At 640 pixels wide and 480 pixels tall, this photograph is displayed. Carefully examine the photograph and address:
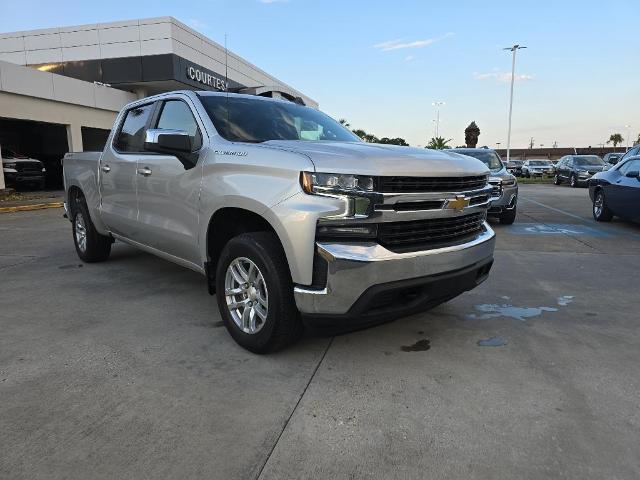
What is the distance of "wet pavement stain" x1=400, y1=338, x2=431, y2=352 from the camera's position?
3508mm

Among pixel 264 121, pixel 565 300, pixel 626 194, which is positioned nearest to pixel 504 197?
pixel 626 194

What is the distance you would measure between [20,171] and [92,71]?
27.0 ft

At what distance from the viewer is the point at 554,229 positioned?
9469mm

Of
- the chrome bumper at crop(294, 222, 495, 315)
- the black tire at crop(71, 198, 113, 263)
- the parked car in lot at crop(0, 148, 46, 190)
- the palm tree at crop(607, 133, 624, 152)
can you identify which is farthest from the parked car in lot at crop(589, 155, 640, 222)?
the palm tree at crop(607, 133, 624, 152)

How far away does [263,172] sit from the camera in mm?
3182

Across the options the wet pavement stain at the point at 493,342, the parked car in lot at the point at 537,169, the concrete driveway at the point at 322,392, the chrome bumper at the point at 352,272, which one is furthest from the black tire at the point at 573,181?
the chrome bumper at the point at 352,272

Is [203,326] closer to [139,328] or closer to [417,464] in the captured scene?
[139,328]

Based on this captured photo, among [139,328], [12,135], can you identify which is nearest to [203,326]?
[139,328]

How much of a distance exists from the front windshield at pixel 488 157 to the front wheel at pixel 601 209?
2.18m

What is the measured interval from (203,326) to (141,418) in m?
1.38

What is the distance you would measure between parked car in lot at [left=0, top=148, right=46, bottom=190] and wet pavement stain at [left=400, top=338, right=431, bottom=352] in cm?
2002

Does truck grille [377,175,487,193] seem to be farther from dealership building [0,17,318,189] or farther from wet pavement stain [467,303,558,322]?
dealership building [0,17,318,189]

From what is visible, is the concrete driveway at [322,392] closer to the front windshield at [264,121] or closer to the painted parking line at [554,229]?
the front windshield at [264,121]

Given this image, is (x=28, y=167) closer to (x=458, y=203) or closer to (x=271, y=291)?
(x=271, y=291)
